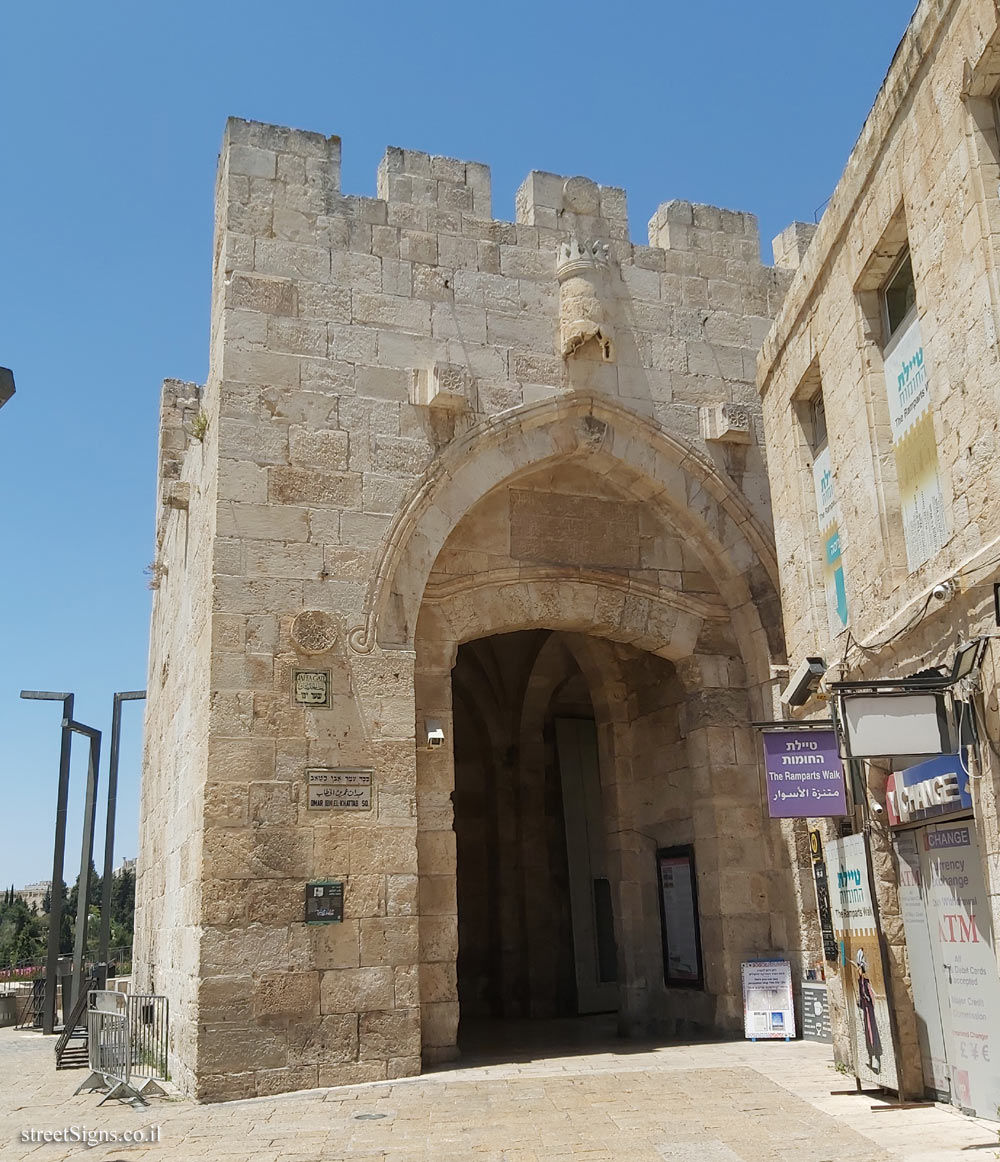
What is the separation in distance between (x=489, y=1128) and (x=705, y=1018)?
13.4 feet

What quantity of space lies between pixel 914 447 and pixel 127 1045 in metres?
6.00

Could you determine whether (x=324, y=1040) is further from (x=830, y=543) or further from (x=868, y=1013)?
(x=830, y=543)

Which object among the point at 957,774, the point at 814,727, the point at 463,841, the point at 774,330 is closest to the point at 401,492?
the point at 774,330

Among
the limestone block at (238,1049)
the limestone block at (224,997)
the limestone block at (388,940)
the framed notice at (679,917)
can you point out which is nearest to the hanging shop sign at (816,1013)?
the framed notice at (679,917)

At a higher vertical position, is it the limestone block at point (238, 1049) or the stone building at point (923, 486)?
the stone building at point (923, 486)

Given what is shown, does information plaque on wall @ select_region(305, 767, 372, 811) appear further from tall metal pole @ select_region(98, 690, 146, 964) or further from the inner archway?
tall metal pole @ select_region(98, 690, 146, 964)

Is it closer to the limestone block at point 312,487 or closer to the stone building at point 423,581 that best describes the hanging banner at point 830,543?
the stone building at point 423,581

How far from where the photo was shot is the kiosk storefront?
5273 mm

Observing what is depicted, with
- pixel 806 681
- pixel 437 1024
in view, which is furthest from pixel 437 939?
pixel 806 681

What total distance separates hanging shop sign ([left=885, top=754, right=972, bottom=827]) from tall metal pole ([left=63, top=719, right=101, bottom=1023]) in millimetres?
10254

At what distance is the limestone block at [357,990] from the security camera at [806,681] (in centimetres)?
325

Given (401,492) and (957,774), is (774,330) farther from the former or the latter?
(957,774)

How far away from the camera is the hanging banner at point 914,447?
5.72 m

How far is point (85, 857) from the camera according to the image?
14.2 meters
